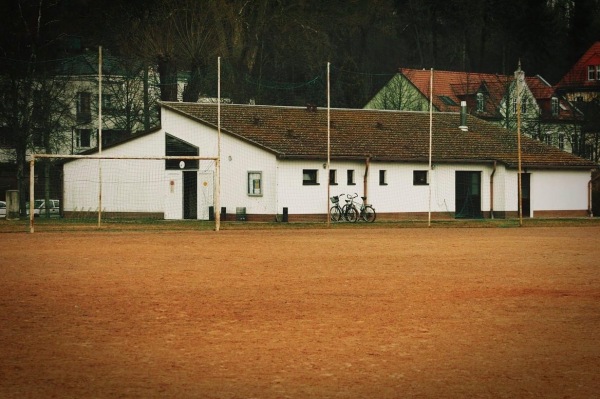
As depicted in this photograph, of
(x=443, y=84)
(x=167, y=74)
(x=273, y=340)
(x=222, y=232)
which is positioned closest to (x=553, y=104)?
(x=443, y=84)

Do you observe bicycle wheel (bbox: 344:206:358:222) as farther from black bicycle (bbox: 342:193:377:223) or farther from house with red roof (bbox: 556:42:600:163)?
house with red roof (bbox: 556:42:600:163)

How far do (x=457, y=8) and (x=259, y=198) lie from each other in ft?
124

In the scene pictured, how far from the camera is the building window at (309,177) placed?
4753cm

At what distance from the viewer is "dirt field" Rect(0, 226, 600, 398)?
8.84 metres

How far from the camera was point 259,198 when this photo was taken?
4688cm

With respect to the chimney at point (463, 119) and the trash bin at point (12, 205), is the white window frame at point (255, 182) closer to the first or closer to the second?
the trash bin at point (12, 205)

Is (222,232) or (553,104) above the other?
(553,104)

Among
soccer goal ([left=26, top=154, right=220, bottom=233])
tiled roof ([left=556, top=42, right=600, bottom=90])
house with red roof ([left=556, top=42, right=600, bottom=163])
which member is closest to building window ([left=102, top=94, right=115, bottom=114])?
soccer goal ([left=26, top=154, right=220, bottom=233])

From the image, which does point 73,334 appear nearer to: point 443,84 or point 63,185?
point 63,185

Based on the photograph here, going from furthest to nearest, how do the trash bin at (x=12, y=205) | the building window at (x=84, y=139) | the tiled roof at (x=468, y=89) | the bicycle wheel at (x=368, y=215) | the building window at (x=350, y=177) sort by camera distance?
the tiled roof at (x=468, y=89), the building window at (x=84, y=139), the building window at (x=350, y=177), the bicycle wheel at (x=368, y=215), the trash bin at (x=12, y=205)

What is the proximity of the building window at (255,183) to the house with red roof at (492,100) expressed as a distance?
1617 centimetres

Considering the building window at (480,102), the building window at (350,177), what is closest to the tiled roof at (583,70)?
the building window at (480,102)

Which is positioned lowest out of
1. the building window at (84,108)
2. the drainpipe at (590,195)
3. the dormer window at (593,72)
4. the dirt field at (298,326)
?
the dirt field at (298,326)

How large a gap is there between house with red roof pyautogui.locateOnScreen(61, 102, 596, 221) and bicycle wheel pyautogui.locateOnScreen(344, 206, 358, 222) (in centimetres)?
150
